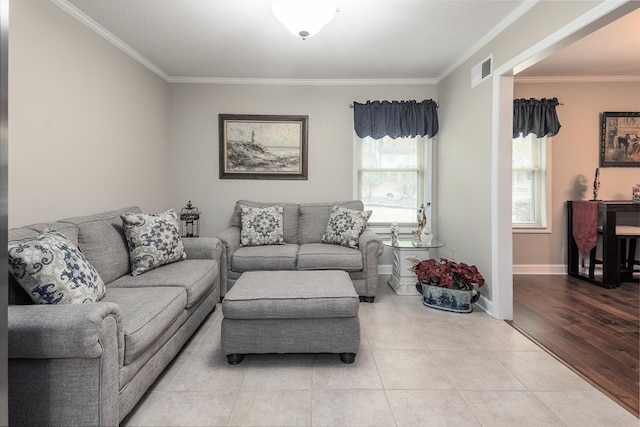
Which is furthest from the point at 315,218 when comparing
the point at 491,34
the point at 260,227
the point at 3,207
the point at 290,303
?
the point at 3,207

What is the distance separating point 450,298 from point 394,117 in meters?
2.33

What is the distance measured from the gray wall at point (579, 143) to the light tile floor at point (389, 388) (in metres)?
2.69

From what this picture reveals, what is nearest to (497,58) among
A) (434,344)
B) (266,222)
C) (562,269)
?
(434,344)

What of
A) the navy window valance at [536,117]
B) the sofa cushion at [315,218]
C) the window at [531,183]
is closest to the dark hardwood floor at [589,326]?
the window at [531,183]

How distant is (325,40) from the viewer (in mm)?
3283

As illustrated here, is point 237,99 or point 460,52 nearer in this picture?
point 460,52

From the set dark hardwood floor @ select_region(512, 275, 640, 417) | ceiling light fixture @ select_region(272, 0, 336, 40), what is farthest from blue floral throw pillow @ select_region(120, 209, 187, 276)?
dark hardwood floor @ select_region(512, 275, 640, 417)

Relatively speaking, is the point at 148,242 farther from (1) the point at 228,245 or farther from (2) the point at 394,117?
(2) the point at 394,117

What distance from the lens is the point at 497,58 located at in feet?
10.2

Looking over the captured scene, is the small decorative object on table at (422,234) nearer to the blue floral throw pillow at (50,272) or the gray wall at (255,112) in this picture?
the gray wall at (255,112)

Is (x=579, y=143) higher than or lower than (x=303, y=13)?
lower

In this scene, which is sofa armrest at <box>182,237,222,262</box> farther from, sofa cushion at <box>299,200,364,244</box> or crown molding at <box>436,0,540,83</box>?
crown molding at <box>436,0,540,83</box>

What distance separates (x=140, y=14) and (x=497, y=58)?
296cm

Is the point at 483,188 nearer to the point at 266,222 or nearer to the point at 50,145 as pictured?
the point at 266,222
